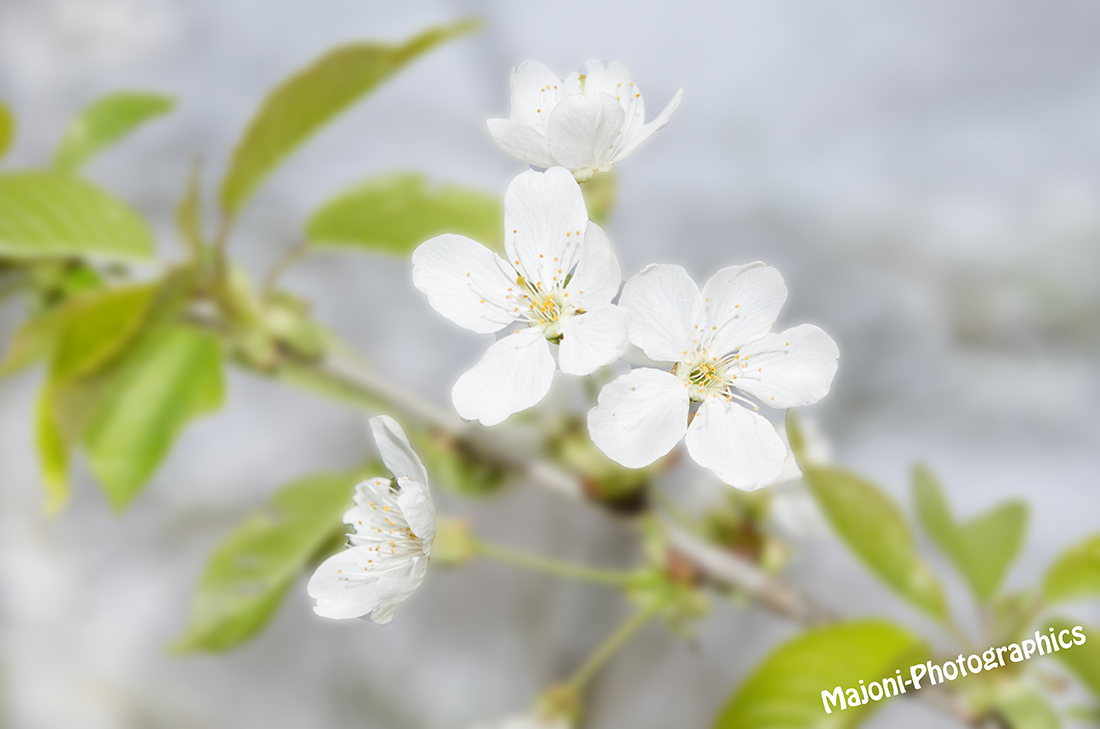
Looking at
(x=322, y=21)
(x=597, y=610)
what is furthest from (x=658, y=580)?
(x=322, y=21)

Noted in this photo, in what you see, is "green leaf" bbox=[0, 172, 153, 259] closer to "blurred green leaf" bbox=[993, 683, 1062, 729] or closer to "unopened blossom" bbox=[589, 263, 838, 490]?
"unopened blossom" bbox=[589, 263, 838, 490]

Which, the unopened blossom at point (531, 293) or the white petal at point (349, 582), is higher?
the unopened blossom at point (531, 293)

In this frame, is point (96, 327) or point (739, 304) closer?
point (739, 304)

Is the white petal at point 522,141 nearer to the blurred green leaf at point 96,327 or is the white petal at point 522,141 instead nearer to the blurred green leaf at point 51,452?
the blurred green leaf at point 96,327

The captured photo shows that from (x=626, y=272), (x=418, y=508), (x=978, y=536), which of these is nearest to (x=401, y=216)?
(x=418, y=508)

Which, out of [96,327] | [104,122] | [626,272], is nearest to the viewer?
[96,327]

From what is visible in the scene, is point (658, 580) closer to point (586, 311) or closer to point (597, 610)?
point (586, 311)

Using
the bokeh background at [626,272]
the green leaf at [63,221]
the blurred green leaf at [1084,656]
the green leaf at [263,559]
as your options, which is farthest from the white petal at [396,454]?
the bokeh background at [626,272]

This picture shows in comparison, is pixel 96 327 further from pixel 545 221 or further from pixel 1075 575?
pixel 1075 575
